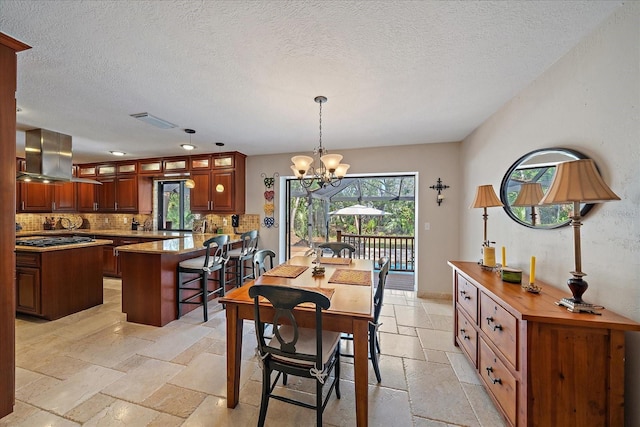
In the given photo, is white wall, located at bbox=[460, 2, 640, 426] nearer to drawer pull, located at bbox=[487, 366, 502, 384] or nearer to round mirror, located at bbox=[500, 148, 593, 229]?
round mirror, located at bbox=[500, 148, 593, 229]

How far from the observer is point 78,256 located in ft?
10.7

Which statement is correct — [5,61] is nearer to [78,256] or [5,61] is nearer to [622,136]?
[78,256]

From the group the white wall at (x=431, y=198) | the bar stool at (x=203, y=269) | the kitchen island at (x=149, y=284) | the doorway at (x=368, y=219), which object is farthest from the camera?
the doorway at (x=368, y=219)

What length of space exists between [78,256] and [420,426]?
4254 millimetres

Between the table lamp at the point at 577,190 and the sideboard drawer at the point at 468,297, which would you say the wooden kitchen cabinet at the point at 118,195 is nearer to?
the sideboard drawer at the point at 468,297

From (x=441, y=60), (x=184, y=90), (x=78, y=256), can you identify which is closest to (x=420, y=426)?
(x=441, y=60)

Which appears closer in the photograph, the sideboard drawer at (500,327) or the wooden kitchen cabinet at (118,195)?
the sideboard drawer at (500,327)

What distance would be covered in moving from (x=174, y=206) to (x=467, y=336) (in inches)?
225

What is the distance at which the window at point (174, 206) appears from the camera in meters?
5.38

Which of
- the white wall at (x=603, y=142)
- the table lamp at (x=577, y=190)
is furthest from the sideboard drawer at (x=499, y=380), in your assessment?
the table lamp at (x=577, y=190)

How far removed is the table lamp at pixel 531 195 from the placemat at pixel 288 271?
6.65 ft

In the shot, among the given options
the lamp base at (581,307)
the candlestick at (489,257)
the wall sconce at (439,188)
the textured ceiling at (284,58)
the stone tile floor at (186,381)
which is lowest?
the stone tile floor at (186,381)

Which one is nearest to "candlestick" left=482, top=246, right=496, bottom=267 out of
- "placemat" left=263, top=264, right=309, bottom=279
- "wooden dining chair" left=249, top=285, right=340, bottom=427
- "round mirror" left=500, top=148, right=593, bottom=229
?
"round mirror" left=500, top=148, right=593, bottom=229

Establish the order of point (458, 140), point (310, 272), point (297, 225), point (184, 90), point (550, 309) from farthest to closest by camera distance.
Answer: point (297, 225), point (458, 140), point (310, 272), point (184, 90), point (550, 309)
